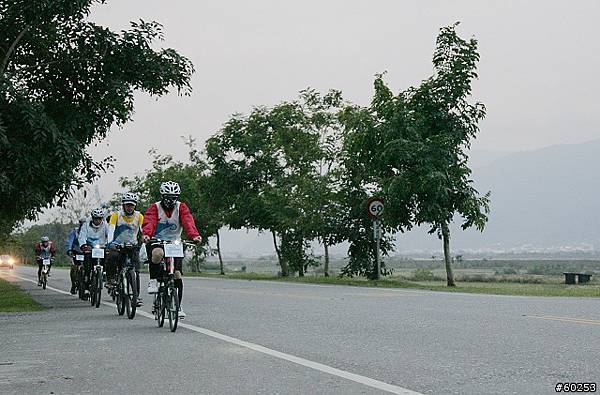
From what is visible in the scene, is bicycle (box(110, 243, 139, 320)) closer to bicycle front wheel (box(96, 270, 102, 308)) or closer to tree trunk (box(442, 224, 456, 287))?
bicycle front wheel (box(96, 270, 102, 308))

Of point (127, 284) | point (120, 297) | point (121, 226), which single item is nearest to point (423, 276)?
point (121, 226)

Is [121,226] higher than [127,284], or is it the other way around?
[121,226]

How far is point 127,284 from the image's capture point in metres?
15.4

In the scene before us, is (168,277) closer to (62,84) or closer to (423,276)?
(62,84)

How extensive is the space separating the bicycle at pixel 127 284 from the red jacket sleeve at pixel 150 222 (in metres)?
2.32

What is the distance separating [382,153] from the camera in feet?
102

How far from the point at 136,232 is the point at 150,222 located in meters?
3.48

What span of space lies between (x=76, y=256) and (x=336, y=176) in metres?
19.1

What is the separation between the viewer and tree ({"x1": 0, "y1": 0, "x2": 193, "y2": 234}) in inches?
749

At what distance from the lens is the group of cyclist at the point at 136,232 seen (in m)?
13.0

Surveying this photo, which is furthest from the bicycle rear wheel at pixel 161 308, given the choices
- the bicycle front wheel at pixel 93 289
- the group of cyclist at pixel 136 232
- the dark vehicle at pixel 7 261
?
the dark vehicle at pixel 7 261

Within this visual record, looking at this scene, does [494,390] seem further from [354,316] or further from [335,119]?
[335,119]

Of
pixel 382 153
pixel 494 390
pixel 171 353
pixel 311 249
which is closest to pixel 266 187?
pixel 311 249

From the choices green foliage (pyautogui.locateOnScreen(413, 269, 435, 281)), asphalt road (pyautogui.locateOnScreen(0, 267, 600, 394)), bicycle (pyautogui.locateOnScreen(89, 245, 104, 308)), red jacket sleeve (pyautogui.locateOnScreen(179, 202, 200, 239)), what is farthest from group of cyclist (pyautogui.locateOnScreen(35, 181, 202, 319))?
green foliage (pyautogui.locateOnScreen(413, 269, 435, 281))
